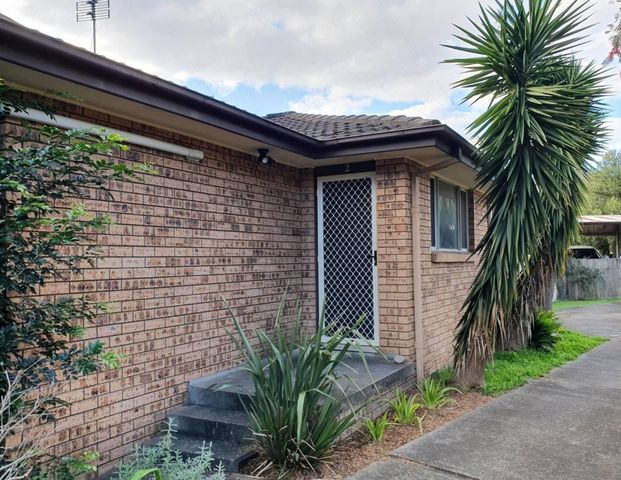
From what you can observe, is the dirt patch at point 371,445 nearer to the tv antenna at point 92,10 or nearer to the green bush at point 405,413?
the green bush at point 405,413

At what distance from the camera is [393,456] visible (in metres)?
4.21

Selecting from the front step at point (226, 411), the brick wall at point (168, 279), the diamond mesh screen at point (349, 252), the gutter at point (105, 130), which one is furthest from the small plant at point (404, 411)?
the gutter at point (105, 130)

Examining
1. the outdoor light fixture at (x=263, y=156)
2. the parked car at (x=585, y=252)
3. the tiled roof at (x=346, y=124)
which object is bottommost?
the parked car at (x=585, y=252)

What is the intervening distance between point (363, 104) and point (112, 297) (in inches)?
1044

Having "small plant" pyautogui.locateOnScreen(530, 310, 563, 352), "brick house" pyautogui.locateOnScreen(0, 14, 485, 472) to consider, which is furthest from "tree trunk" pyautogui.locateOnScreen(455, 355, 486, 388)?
"small plant" pyautogui.locateOnScreen(530, 310, 563, 352)

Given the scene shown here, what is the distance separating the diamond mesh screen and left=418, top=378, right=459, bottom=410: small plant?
1.06 meters

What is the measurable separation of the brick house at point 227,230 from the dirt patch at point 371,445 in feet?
3.16

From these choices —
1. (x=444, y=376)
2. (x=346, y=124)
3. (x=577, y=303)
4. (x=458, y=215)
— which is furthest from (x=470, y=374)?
(x=577, y=303)

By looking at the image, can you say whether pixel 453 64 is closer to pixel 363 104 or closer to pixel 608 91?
pixel 608 91

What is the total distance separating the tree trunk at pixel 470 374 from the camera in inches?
245

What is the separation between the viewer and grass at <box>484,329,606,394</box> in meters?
6.59

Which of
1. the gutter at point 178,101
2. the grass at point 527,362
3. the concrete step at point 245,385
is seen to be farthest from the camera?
the grass at point 527,362

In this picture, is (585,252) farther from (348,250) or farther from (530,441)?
(530,441)

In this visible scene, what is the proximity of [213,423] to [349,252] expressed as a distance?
318 cm
